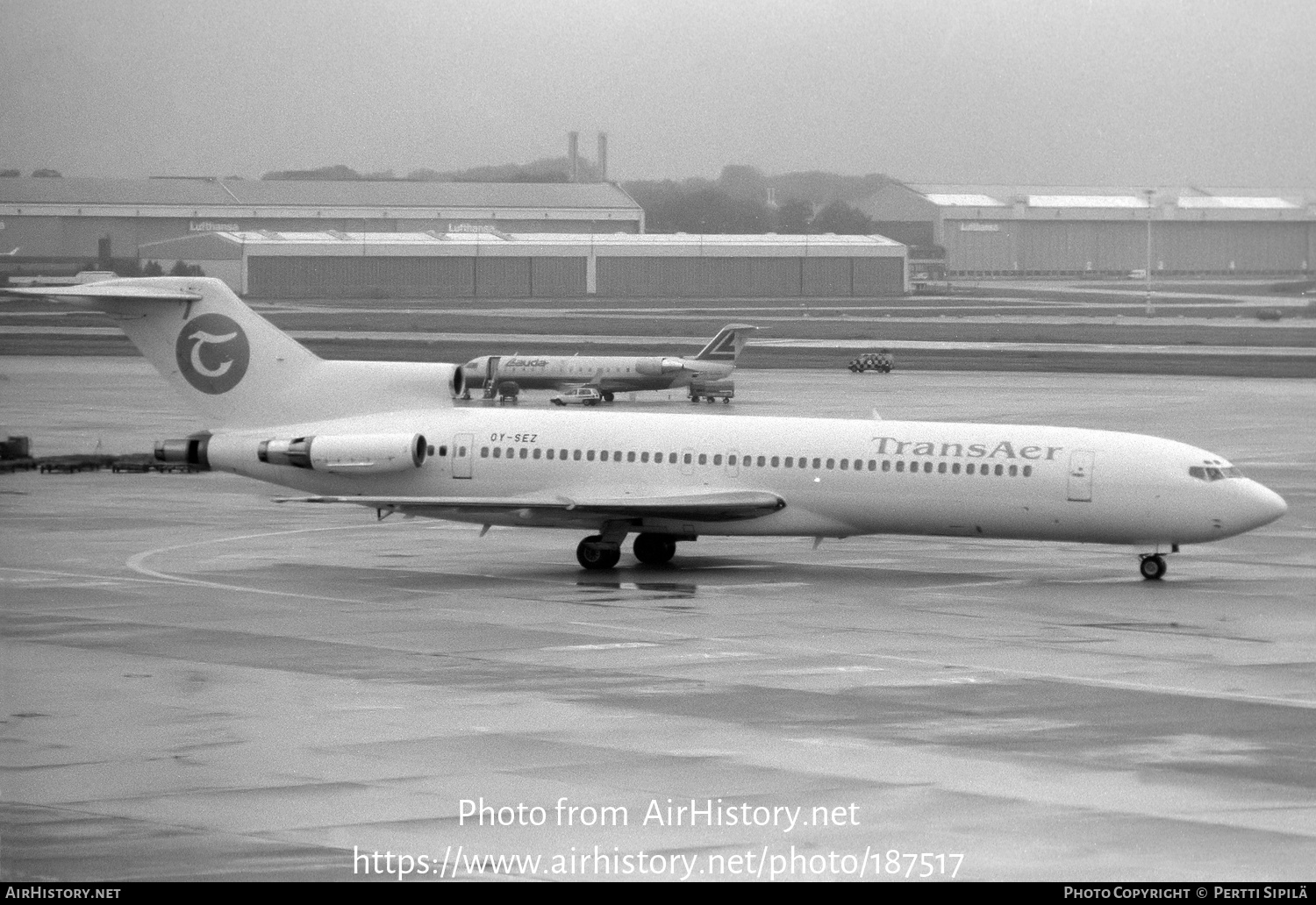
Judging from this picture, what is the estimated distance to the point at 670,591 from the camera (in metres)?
36.0

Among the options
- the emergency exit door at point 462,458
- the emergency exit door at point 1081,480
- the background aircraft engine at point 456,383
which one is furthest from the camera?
the background aircraft engine at point 456,383

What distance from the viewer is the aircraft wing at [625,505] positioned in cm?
3738

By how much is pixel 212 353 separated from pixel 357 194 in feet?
392

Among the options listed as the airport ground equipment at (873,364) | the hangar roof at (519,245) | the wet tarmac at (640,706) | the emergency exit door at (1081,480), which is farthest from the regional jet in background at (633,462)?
the hangar roof at (519,245)

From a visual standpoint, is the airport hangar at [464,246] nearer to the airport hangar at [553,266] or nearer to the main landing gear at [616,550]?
the airport hangar at [553,266]

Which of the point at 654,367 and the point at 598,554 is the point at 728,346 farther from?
the point at 598,554

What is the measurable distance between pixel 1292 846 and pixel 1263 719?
6.77 meters

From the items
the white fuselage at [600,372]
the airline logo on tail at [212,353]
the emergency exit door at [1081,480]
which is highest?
the airline logo on tail at [212,353]

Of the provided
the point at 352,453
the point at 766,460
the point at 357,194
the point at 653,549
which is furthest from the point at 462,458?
the point at 357,194

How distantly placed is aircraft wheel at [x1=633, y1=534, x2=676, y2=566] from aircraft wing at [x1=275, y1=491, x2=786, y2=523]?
4.94 feet

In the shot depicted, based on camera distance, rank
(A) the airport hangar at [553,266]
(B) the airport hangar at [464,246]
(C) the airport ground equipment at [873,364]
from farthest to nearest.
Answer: (A) the airport hangar at [553,266], (B) the airport hangar at [464,246], (C) the airport ground equipment at [873,364]

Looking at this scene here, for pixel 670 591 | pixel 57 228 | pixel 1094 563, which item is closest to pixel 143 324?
pixel 670 591

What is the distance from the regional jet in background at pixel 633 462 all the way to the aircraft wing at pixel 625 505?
0.05 m

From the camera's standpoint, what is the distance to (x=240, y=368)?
40.2 meters
